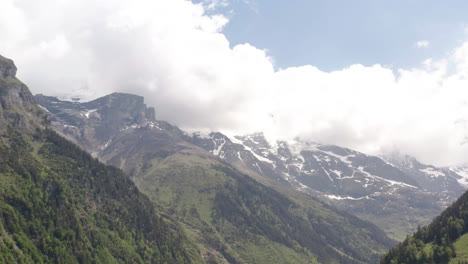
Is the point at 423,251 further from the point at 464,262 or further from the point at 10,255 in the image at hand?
the point at 10,255

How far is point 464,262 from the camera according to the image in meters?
172

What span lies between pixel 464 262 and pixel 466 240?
30.1 metres

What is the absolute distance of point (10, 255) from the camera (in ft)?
645

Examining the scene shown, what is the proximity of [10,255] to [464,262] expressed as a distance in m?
225

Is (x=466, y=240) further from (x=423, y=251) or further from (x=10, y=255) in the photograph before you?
(x=10, y=255)

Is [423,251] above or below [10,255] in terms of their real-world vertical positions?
above

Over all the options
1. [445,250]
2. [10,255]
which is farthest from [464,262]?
[10,255]

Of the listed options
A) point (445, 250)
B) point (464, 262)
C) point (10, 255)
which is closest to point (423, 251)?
point (445, 250)

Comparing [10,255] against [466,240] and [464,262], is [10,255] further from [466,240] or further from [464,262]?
[466,240]

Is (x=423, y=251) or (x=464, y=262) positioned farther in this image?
(x=423, y=251)

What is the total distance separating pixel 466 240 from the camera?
196625 mm

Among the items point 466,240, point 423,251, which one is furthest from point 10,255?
point 466,240

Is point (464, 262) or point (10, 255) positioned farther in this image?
point (10, 255)

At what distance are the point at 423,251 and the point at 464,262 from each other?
2865 cm
